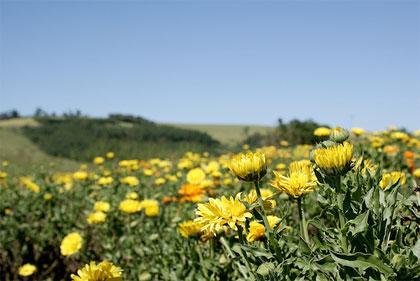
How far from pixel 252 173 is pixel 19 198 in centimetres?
478

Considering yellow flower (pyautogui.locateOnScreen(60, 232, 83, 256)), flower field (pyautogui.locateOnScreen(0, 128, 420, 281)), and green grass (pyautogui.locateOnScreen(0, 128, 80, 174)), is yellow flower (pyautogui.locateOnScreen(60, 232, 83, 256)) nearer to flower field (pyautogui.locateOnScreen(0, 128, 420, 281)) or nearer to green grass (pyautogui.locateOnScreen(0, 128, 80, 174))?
flower field (pyautogui.locateOnScreen(0, 128, 420, 281))

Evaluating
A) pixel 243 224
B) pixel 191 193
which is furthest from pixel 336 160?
pixel 191 193

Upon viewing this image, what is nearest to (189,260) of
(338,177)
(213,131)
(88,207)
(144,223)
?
(338,177)

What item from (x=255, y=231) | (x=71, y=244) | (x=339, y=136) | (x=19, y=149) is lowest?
(x=19, y=149)

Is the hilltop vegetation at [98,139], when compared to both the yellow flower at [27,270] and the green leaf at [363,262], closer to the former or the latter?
the yellow flower at [27,270]

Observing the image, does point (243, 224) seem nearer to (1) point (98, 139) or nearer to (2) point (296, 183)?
(2) point (296, 183)

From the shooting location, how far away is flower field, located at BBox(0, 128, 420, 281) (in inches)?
58.4

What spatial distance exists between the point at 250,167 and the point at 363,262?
51cm

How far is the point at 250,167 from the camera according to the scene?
5.46ft

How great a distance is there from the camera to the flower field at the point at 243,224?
1.48m

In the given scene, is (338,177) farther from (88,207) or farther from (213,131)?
(213,131)

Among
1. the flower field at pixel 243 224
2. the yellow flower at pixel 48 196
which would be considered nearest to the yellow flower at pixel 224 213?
the flower field at pixel 243 224

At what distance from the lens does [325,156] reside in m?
1.51

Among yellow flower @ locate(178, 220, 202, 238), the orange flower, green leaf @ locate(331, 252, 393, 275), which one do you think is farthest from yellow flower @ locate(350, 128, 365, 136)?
green leaf @ locate(331, 252, 393, 275)
